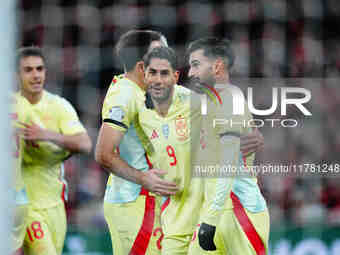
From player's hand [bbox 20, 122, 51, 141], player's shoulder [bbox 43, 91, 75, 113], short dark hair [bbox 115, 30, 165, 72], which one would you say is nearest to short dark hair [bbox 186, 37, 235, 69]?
short dark hair [bbox 115, 30, 165, 72]

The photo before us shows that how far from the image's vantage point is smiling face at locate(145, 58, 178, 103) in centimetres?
230

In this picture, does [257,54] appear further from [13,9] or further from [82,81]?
[13,9]

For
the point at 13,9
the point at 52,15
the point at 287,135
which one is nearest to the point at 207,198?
the point at 287,135

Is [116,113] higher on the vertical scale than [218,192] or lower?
higher

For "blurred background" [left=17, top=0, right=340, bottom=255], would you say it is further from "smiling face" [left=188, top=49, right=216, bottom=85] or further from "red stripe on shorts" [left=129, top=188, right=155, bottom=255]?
"red stripe on shorts" [left=129, top=188, right=155, bottom=255]

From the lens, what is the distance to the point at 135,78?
2.33 metres

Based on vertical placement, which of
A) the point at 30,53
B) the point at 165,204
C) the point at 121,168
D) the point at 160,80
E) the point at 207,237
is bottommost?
the point at 207,237

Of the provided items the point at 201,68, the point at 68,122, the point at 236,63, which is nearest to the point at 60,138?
the point at 68,122

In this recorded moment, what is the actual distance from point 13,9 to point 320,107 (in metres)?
1.57

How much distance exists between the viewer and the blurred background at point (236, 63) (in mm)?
2361

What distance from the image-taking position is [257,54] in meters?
2.40

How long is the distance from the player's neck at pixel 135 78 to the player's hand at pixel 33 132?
384 millimetres

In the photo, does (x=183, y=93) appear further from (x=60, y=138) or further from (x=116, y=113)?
(x=60, y=138)

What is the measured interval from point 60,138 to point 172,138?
0.46 metres
